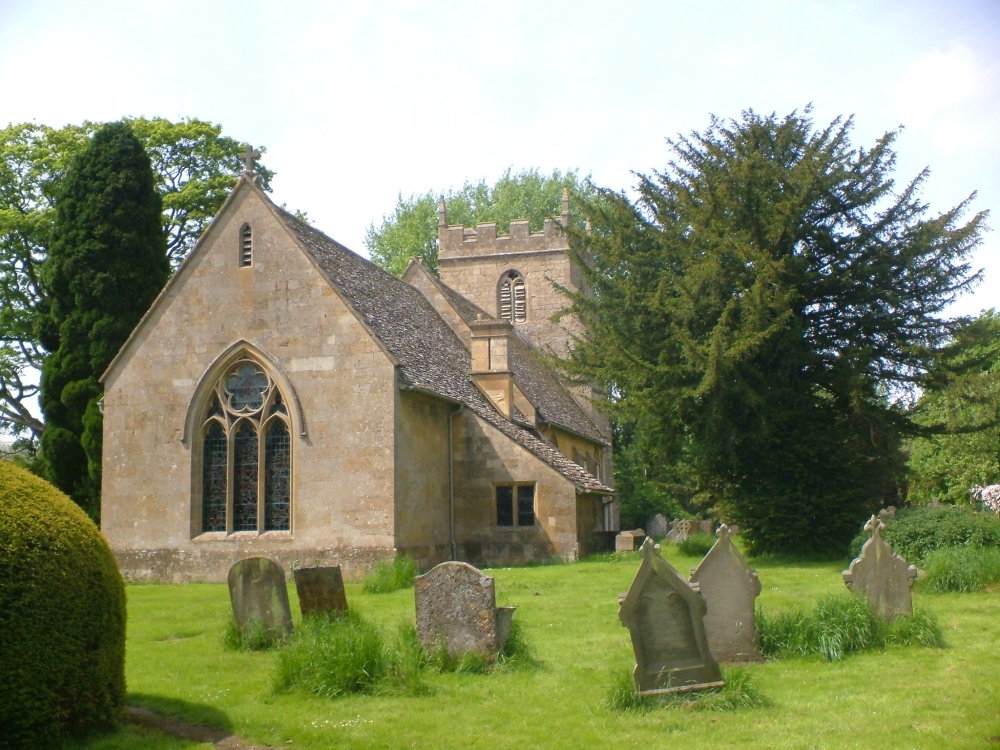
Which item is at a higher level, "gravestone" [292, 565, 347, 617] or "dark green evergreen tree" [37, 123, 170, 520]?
"dark green evergreen tree" [37, 123, 170, 520]

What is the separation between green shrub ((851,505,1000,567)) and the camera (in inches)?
692

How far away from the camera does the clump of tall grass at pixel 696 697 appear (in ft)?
29.5

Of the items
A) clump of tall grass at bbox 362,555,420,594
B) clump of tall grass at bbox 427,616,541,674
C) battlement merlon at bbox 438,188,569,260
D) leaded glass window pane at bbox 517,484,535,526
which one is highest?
battlement merlon at bbox 438,188,569,260

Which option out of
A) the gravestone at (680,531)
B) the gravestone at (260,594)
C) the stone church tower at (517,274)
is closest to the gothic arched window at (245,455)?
the gravestone at (260,594)

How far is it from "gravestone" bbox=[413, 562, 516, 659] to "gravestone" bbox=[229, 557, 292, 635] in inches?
93.0

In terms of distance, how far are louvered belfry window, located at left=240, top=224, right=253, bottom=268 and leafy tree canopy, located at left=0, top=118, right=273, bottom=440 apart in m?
15.1

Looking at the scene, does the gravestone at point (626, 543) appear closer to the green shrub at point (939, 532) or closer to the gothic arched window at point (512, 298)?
the green shrub at point (939, 532)

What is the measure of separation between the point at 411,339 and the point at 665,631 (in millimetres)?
17851

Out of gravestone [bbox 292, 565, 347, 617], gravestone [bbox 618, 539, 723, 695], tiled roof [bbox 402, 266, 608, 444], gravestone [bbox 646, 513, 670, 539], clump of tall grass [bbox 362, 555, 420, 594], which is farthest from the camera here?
gravestone [bbox 646, 513, 670, 539]

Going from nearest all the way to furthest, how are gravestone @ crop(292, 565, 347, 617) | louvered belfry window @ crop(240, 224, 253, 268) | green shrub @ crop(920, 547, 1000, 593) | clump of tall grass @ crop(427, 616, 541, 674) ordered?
clump of tall grass @ crop(427, 616, 541, 674) < gravestone @ crop(292, 565, 347, 617) < green shrub @ crop(920, 547, 1000, 593) < louvered belfry window @ crop(240, 224, 253, 268)

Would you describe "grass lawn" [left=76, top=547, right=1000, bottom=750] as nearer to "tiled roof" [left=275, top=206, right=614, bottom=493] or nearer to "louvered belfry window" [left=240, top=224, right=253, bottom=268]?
"tiled roof" [left=275, top=206, right=614, bottom=493]

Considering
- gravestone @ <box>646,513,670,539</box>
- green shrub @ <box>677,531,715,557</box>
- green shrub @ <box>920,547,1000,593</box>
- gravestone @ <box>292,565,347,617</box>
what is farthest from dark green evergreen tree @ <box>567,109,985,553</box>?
gravestone @ <box>646,513,670,539</box>

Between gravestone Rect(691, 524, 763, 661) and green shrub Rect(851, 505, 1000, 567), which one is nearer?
gravestone Rect(691, 524, 763, 661)

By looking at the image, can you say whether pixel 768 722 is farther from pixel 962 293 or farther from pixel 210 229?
pixel 210 229
